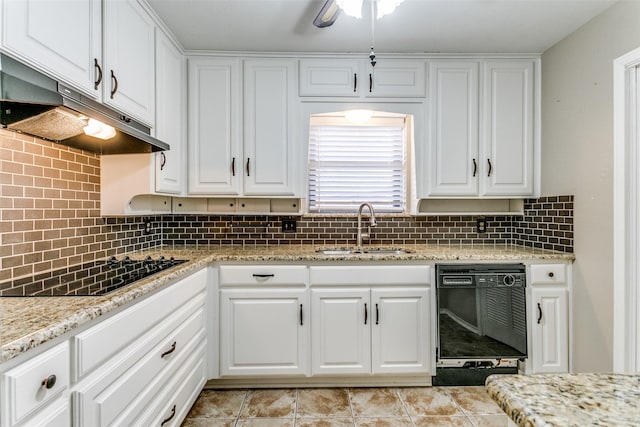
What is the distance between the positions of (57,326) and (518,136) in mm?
2855

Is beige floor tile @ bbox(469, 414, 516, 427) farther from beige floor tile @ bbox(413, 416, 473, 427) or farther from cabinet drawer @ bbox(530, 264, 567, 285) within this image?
cabinet drawer @ bbox(530, 264, 567, 285)

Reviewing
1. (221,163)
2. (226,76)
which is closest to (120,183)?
(221,163)

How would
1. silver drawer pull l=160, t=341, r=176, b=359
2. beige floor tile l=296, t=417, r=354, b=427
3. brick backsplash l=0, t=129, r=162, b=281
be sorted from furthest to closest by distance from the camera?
beige floor tile l=296, t=417, r=354, b=427, silver drawer pull l=160, t=341, r=176, b=359, brick backsplash l=0, t=129, r=162, b=281

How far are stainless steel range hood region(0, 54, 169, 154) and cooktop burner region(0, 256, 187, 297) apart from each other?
0.63 metres

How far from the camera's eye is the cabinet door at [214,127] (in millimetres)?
2406

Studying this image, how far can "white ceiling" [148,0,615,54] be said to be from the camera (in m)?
1.88

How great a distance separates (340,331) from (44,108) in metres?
1.88

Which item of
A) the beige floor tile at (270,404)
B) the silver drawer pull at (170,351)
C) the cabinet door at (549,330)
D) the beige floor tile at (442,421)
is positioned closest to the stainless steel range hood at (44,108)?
the silver drawer pull at (170,351)

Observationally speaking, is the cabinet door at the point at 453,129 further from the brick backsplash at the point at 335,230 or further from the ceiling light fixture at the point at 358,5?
the ceiling light fixture at the point at 358,5

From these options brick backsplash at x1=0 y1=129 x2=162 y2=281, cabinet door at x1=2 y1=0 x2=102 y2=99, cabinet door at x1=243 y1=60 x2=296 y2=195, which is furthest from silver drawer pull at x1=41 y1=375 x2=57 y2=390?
cabinet door at x1=243 y1=60 x2=296 y2=195

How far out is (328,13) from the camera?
1707 mm

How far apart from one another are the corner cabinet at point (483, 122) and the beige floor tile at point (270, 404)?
5.64 ft

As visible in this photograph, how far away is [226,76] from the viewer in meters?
2.42

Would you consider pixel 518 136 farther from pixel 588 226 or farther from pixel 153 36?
pixel 153 36
